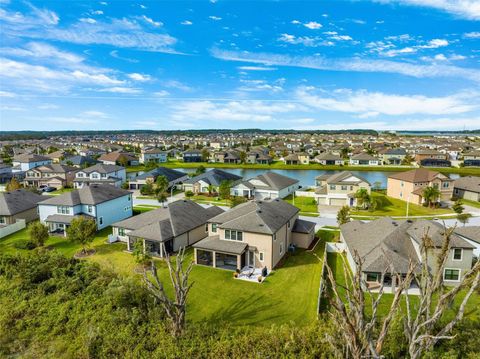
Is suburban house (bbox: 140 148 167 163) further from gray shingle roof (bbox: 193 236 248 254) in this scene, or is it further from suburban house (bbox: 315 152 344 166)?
gray shingle roof (bbox: 193 236 248 254)

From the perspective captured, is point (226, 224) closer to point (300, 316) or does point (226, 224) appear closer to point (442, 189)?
point (300, 316)

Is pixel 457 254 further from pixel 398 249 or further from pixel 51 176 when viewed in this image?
pixel 51 176

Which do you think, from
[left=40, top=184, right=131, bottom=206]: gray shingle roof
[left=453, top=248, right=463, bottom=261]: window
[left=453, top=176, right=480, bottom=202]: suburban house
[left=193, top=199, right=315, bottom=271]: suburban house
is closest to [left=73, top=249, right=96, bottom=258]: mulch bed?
[left=40, top=184, right=131, bottom=206]: gray shingle roof

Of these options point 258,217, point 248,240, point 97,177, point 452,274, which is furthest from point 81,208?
point 452,274

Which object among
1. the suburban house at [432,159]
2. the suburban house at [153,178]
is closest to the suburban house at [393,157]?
the suburban house at [432,159]

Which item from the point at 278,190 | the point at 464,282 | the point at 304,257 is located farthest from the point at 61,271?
the point at 278,190

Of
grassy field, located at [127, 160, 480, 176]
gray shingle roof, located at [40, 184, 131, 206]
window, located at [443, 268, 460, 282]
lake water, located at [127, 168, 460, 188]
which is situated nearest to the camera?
window, located at [443, 268, 460, 282]
